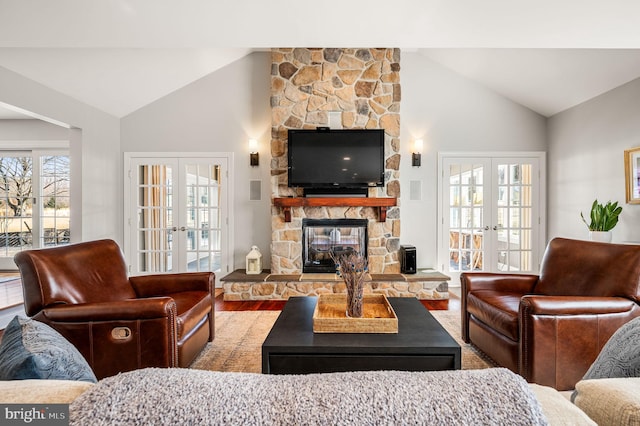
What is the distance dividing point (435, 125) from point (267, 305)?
11.2 ft

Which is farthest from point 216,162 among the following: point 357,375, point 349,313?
point 357,375

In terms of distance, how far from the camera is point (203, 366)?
7.63 ft

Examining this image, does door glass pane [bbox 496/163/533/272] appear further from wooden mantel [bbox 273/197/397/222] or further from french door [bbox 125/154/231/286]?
french door [bbox 125/154/231/286]

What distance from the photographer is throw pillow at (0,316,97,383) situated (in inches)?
26.8

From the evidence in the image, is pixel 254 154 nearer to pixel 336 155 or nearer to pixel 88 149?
pixel 336 155

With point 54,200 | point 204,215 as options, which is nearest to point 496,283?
point 204,215

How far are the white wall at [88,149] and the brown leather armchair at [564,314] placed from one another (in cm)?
450

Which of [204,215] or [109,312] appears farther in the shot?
[204,215]

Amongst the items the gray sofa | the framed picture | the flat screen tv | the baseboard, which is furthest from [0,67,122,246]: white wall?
the framed picture

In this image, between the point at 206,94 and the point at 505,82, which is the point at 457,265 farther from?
the point at 206,94

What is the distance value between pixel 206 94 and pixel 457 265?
4433 millimetres

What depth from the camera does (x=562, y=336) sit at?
6.22 ft

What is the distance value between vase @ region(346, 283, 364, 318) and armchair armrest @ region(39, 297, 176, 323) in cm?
109

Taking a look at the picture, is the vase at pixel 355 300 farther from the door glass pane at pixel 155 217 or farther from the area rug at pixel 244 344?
the door glass pane at pixel 155 217
